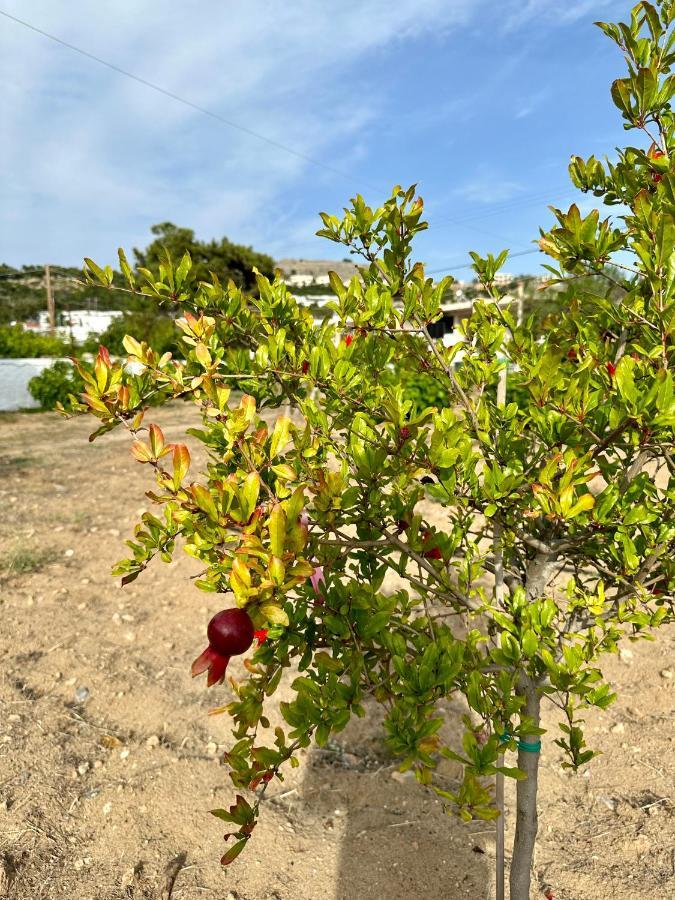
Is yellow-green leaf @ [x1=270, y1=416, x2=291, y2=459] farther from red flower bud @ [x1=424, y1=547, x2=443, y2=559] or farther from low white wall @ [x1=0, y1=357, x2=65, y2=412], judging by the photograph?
low white wall @ [x1=0, y1=357, x2=65, y2=412]

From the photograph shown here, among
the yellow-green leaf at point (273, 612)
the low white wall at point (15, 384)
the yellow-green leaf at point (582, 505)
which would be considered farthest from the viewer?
the low white wall at point (15, 384)

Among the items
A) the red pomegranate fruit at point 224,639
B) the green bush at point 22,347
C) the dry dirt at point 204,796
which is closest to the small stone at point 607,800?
the dry dirt at point 204,796

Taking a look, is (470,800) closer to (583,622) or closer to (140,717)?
(583,622)

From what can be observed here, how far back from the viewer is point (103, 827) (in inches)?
86.4

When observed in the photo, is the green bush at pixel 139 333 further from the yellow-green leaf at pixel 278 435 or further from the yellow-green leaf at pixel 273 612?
the yellow-green leaf at pixel 273 612

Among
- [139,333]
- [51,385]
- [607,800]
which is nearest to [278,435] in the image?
[607,800]

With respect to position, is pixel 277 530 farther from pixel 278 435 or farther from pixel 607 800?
pixel 607 800

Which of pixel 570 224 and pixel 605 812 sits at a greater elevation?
pixel 570 224

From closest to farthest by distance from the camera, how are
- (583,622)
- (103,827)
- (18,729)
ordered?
(583,622) < (103,827) < (18,729)

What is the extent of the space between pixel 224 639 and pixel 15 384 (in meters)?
14.0

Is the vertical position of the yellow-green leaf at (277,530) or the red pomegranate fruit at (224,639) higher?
the yellow-green leaf at (277,530)

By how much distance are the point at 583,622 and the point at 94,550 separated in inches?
146

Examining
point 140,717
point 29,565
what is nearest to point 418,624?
point 140,717

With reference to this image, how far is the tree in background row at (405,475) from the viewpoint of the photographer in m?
1.03
